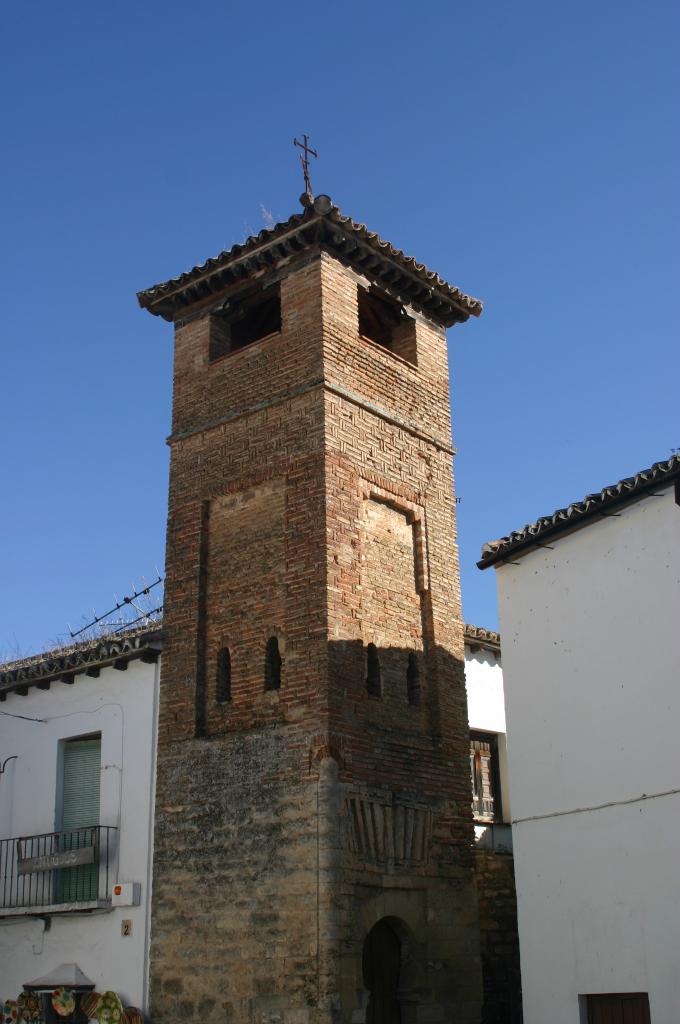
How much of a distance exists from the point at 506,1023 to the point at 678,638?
248 inches

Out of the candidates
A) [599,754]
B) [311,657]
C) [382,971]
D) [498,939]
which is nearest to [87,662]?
[311,657]

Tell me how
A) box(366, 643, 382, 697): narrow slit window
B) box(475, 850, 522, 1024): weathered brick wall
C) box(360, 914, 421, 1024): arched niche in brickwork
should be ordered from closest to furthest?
box(360, 914, 421, 1024): arched niche in brickwork, box(366, 643, 382, 697): narrow slit window, box(475, 850, 522, 1024): weathered brick wall

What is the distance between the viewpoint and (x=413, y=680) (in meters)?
13.5

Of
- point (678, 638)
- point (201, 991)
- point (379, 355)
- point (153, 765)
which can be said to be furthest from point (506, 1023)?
point (379, 355)

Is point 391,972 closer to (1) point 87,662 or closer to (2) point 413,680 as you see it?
(2) point 413,680

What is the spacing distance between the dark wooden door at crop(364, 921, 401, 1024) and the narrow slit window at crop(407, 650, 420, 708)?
2413mm

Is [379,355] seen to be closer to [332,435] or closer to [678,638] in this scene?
[332,435]

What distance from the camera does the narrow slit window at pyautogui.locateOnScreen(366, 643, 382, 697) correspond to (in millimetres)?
12852

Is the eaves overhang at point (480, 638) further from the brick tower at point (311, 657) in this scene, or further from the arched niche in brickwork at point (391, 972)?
the arched niche in brickwork at point (391, 972)

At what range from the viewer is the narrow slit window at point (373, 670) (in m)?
12.9

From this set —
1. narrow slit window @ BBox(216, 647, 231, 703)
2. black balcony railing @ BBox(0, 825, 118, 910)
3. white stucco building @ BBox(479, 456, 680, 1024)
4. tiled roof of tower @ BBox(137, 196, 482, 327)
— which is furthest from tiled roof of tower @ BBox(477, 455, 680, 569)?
black balcony railing @ BBox(0, 825, 118, 910)

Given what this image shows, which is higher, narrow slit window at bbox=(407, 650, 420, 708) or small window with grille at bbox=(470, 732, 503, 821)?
narrow slit window at bbox=(407, 650, 420, 708)

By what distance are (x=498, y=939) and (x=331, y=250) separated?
8.50 m

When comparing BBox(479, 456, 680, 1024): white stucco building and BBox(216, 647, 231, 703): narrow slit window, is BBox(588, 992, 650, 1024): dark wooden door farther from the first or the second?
BBox(216, 647, 231, 703): narrow slit window
